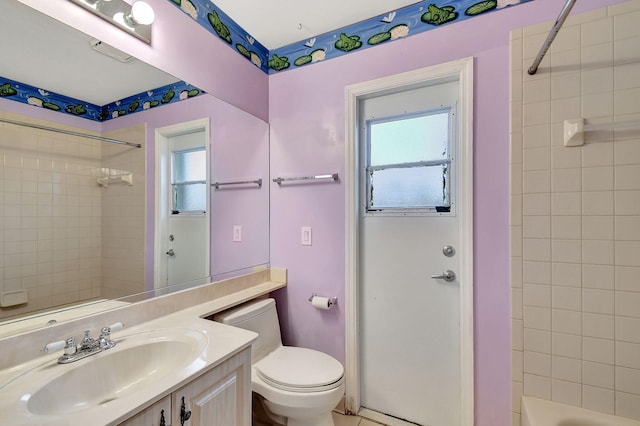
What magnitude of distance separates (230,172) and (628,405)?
228 centimetres

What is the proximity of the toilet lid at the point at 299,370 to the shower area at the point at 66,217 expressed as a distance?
2.49 feet

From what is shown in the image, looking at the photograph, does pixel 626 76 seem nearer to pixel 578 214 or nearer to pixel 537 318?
pixel 578 214

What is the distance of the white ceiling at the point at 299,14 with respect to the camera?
4.93 ft

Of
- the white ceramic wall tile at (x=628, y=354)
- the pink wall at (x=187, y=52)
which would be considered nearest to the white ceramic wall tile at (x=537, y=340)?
the white ceramic wall tile at (x=628, y=354)

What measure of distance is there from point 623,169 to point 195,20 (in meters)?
2.15

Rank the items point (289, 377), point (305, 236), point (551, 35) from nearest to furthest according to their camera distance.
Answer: point (551, 35)
point (289, 377)
point (305, 236)

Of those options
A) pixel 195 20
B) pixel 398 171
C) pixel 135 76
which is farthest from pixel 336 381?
pixel 195 20

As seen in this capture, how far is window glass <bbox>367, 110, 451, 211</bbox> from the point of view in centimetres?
156

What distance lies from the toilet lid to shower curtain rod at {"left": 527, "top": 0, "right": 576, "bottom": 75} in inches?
65.9

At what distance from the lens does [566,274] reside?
1.22 metres

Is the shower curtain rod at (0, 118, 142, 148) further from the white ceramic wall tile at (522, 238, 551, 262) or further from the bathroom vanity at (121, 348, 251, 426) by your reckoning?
the white ceramic wall tile at (522, 238, 551, 262)

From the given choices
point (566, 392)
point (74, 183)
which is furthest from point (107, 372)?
point (566, 392)

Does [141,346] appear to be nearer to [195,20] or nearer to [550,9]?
[195,20]

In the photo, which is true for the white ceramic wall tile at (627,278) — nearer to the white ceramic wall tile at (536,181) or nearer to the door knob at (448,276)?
the white ceramic wall tile at (536,181)
